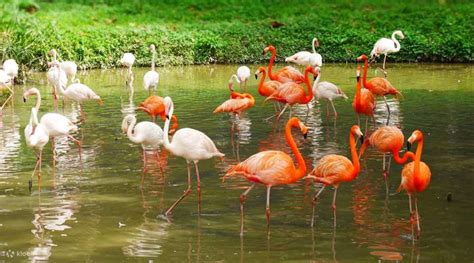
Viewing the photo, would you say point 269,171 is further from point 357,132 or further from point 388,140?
point 388,140

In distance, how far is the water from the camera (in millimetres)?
6387

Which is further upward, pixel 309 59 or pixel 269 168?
pixel 309 59

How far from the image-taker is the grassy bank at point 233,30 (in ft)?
60.3

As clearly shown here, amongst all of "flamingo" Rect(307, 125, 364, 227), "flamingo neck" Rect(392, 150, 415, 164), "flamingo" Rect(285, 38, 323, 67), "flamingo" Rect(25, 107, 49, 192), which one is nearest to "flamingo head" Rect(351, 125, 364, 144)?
"flamingo" Rect(307, 125, 364, 227)

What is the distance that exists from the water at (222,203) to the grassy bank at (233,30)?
6.14 metres

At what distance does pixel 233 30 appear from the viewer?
20.8 m

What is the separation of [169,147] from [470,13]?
15.2 metres

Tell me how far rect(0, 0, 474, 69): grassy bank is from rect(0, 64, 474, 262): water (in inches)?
242

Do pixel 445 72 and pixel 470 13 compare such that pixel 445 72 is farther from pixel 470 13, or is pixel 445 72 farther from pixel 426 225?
pixel 426 225

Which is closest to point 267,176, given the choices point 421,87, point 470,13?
point 421,87

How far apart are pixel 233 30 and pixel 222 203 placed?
530 inches

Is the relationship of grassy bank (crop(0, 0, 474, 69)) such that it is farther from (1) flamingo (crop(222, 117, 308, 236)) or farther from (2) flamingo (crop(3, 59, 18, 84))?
(1) flamingo (crop(222, 117, 308, 236))

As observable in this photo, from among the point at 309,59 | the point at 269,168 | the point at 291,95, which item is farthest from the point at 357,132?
the point at 309,59

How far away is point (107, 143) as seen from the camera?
1040cm
